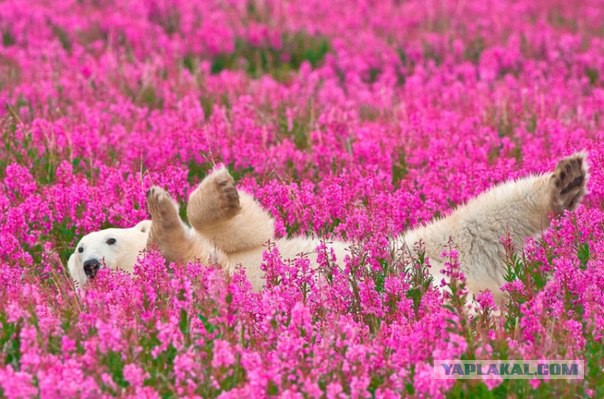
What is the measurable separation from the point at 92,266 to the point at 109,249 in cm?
29

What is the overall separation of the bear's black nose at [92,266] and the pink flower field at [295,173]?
13cm

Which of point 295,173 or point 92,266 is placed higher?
point 295,173

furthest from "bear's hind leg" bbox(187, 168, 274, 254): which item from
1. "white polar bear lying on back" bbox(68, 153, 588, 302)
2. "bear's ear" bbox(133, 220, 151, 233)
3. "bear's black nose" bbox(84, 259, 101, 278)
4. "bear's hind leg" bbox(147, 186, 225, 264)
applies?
"bear's black nose" bbox(84, 259, 101, 278)

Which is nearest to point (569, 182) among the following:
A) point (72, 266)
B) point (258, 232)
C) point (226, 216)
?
point (258, 232)

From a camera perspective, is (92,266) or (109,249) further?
(109,249)

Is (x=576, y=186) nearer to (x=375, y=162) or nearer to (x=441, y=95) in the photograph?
(x=375, y=162)

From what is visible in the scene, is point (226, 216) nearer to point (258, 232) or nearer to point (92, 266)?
point (258, 232)

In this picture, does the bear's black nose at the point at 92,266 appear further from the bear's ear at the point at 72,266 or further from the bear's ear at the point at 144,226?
the bear's ear at the point at 144,226

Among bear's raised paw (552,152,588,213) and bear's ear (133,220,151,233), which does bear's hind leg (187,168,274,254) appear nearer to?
bear's ear (133,220,151,233)

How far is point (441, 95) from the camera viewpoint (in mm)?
10070

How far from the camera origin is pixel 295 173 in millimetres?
7055

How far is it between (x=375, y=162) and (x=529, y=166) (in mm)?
1010

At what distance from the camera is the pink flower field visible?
367 centimetres

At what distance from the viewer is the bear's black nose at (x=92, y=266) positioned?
5355 mm
